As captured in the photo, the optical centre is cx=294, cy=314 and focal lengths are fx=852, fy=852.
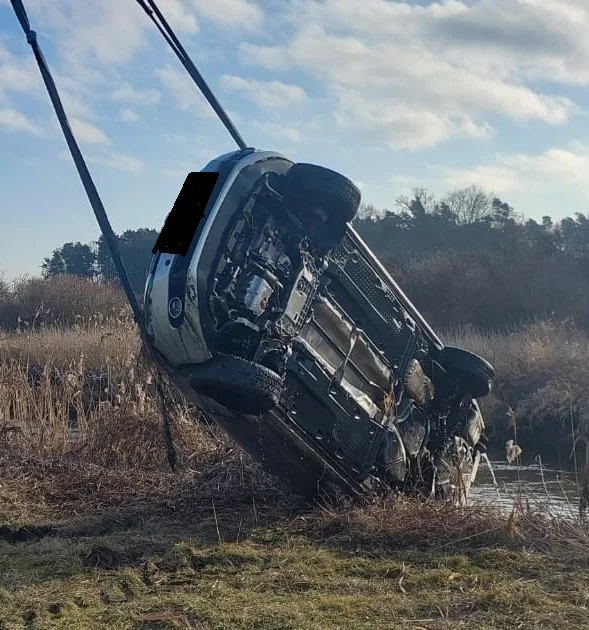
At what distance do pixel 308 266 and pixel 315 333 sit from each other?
1.31 ft

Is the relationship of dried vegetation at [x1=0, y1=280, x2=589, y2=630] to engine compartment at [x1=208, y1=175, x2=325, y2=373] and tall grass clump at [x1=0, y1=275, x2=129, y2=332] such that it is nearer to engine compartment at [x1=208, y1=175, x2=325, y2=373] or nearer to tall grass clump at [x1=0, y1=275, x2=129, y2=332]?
engine compartment at [x1=208, y1=175, x2=325, y2=373]

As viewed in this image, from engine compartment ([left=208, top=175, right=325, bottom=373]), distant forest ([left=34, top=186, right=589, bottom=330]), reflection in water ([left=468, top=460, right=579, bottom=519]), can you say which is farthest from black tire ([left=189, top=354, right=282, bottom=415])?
distant forest ([left=34, top=186, right=589, bottom=330])

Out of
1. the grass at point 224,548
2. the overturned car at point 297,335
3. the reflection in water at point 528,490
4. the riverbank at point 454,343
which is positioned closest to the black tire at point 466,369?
the overturned car at point 297,335

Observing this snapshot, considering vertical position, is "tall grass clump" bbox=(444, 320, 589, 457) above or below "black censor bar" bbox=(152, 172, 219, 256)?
below

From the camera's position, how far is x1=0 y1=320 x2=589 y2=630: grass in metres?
3.36

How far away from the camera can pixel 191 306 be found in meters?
4.54

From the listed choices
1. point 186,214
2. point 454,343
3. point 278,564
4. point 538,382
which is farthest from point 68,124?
point 454,343

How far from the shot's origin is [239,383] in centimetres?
434

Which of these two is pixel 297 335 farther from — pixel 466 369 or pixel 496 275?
pixel 496 275

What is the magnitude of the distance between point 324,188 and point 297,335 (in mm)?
863

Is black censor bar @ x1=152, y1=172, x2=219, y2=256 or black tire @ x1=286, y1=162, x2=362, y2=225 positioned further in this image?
black tire @ x1=286, y1=162, x2=362, y2=225

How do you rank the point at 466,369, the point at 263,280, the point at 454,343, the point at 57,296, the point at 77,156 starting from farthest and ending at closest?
the point at 57,296 < the point at 454,343 < the point at 466,369 < the point at 77,156 < the point at 263,280

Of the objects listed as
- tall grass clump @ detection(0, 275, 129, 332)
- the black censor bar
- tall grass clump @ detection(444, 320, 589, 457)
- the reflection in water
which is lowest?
the reflection in water

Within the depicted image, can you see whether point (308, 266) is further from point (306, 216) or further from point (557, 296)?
point (557, 296)
